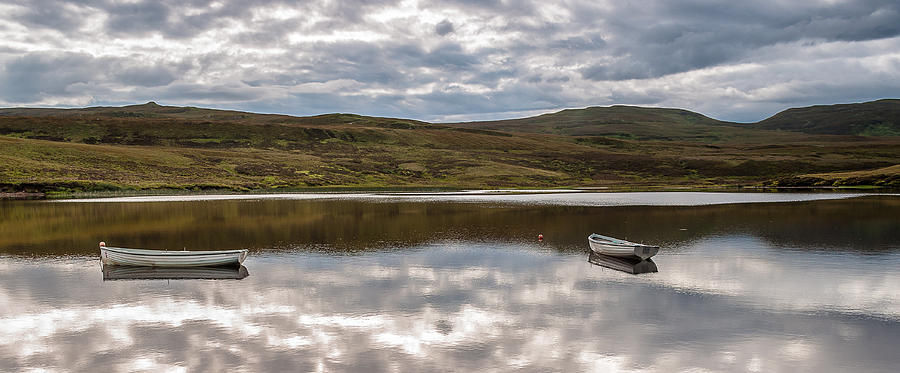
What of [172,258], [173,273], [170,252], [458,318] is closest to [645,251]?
[458,318]

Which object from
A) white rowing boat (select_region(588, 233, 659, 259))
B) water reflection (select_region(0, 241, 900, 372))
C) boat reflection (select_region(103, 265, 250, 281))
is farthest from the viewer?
white rowing boat (select_region(588, 233, 659, 259))

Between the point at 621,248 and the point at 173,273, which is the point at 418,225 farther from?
the point at 173,273

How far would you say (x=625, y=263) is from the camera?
35969 millimetres

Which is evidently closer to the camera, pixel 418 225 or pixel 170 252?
pixel 170 252

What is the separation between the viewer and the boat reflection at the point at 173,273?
32250mm

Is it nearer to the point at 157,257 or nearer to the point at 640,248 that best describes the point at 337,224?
the point at 157,257

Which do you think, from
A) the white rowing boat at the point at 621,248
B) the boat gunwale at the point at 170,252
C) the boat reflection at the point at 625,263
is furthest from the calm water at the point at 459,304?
the white rowing boat at the point at 621,248

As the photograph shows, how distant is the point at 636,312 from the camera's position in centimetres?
2380

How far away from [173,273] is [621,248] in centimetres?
2677

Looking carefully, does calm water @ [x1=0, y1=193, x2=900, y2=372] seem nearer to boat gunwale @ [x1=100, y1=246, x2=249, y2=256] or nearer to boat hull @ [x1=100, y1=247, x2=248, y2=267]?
boat hull @ [x1=100, y1=247, x2=248, y2=267]

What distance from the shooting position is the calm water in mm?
18641

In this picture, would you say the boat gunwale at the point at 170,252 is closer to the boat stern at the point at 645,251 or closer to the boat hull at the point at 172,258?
the boat hull at the point at 172,258

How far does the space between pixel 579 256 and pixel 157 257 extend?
26185mm

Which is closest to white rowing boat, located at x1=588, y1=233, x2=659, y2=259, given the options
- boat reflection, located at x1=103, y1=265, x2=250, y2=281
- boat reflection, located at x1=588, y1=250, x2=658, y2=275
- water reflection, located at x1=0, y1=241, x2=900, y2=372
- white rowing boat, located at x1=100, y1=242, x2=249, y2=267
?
boat reflection, located at x1=588, y1=250, x2=658, y2=275
